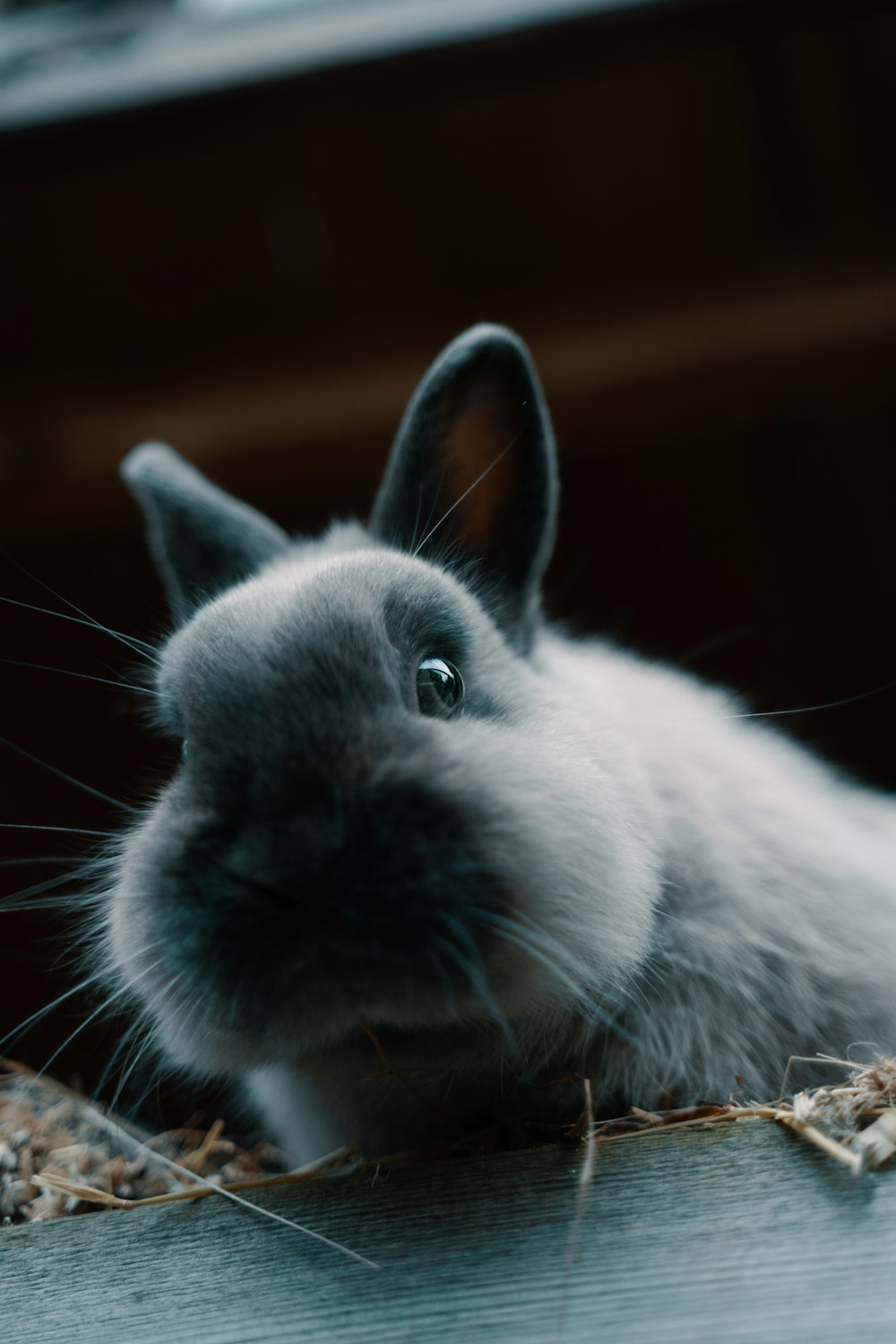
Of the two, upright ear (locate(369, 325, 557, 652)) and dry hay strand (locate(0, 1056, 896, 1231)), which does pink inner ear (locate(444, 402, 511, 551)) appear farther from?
dry hay strand (locate(0, 1056, 896, 1231))

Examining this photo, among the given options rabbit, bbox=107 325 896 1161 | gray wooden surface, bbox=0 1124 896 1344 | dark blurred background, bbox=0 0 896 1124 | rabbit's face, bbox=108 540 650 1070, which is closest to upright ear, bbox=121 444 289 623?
rabbit, bbox=107 325 896 1161

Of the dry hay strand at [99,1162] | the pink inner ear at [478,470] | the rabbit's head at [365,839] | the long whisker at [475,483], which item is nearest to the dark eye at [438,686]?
the rabbit's head at [365,839]

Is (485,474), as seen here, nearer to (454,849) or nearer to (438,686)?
(438,686)

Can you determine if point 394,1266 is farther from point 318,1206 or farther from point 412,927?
point 412,927

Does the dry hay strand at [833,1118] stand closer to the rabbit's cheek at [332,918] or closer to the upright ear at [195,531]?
the rabbit's cheek at [332,918]

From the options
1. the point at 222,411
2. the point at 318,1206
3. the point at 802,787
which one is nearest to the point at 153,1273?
the point at 318,1206

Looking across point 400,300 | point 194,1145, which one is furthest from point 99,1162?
point 400,300

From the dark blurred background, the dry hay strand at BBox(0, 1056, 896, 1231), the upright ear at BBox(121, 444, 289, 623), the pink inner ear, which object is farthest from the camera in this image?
the dark blurred background
